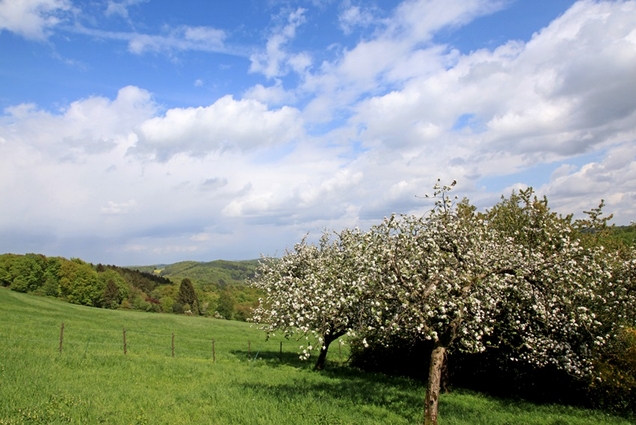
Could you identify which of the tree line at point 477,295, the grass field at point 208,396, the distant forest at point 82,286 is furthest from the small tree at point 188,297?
the tree line at point 477,295

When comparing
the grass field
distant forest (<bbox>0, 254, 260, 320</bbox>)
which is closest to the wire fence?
the grass field

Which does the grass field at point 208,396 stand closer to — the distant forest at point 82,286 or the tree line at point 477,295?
the tree line at point 477,295

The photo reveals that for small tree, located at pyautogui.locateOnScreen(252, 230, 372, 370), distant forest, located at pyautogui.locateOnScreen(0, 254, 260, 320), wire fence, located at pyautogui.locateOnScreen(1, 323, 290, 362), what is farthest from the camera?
→ distant forest, located at pyautogui.locateOnScreen(0, 254, 260, 320)

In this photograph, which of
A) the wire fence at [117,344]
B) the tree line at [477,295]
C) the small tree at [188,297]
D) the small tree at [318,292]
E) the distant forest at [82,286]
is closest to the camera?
the tree line at [477,295]

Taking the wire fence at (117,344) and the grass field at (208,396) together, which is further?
the wire fence at (117,344)

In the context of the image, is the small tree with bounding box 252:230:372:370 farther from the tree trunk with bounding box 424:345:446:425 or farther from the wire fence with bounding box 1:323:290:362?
the wire fence with bounding box 1:323:290:362

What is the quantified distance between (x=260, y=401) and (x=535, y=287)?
37.6 feet

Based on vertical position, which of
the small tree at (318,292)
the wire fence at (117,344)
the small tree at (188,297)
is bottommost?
the small tree at (188,297)

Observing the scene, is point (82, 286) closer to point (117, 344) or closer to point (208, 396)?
point (117, 344)

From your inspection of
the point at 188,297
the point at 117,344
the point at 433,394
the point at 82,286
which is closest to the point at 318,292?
the point at 433,394

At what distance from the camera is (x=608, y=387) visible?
18.0m

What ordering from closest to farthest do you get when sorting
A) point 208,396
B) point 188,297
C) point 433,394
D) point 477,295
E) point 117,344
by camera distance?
point 433,394
point 477,295
point 208,396
point 117,344
point 188,297

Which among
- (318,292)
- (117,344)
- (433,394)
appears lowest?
(117,344)

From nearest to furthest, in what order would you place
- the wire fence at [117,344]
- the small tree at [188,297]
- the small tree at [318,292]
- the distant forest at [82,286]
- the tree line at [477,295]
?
the tree line at [477,295]
the small tree at [318,292]
the wire fence at [117,344]
the distant forest at [82,286]
the small tree at [188,297]
